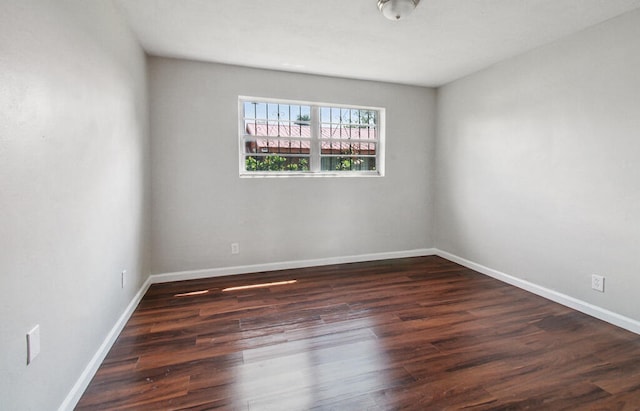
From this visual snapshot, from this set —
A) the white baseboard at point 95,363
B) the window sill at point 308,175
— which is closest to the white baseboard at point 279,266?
the white baseboard at point 95,363

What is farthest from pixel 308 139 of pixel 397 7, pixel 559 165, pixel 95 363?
pixel 95 363

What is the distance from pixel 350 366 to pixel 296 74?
3205 millimetres

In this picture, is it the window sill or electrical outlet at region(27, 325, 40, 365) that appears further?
the window sill

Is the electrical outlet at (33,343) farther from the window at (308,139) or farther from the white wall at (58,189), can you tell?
the window at (308,139)

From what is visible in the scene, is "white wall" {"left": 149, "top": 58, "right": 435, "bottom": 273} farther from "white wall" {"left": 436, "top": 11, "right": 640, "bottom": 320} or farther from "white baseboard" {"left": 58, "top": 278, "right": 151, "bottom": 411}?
"white baseboard" {"left": 58, "top": 278, "right": 151, "bottom": 411}

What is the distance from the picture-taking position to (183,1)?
221 centimetres

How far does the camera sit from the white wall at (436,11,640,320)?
2.37 m

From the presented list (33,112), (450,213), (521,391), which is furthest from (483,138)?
(33,112)

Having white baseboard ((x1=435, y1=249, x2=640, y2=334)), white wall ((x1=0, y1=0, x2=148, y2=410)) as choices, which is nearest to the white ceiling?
white wall ((x1=0, y1=0, x2=148, y2=410))

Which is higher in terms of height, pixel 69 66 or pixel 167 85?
pixel 167 85

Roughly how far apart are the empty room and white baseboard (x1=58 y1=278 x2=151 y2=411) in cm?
2

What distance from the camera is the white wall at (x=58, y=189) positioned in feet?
3.69

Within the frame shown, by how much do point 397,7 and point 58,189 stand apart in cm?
232

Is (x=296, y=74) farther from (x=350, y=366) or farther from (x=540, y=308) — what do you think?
(x=540, y=308)
